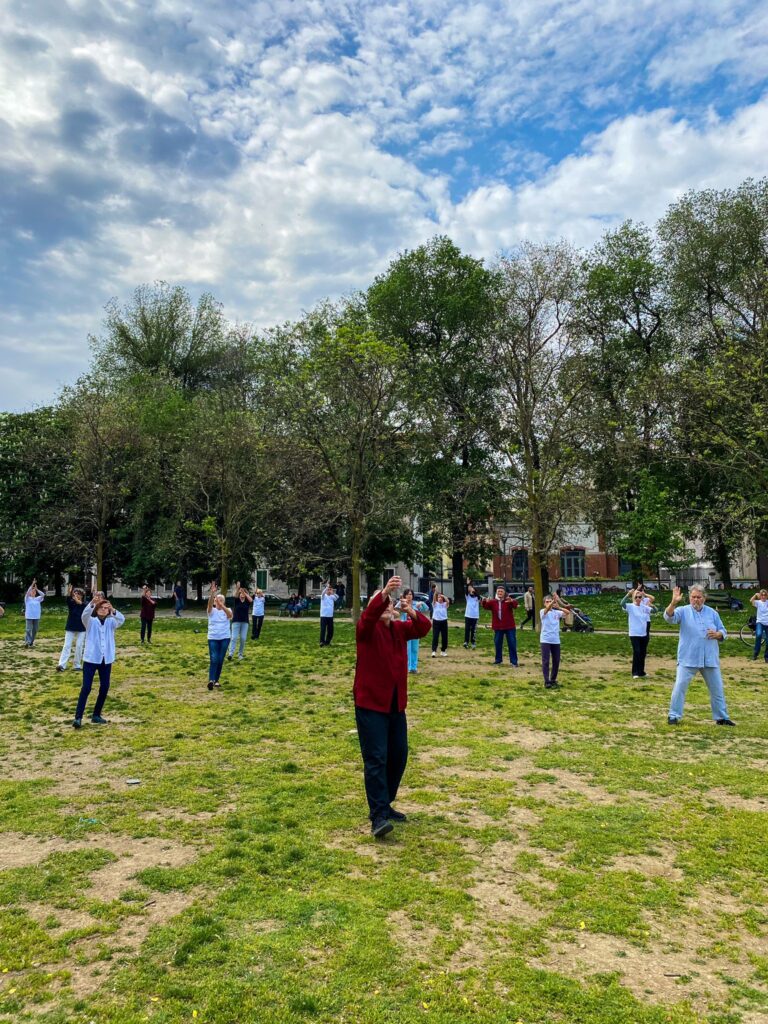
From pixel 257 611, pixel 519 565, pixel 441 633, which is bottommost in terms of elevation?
pixel 441 633

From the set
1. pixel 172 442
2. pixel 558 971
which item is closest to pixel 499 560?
pixel 172 442

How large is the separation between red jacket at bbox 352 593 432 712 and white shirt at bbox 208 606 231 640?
7608 mm

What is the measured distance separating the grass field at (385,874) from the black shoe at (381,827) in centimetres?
11

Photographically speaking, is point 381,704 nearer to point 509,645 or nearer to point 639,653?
point 639,653

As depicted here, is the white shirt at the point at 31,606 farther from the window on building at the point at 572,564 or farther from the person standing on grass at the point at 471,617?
the window on building at the point at 572,564

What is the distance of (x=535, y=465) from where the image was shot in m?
27.9

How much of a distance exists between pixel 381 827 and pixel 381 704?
1.01 metres

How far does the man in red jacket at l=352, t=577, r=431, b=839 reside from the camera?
→ 608 centimetres

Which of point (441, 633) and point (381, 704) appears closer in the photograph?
point (381, 704)

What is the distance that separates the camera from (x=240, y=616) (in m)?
18.0

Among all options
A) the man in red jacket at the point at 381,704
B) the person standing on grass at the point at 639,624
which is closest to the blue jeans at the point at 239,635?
the person standing on grass at the point at 639,624

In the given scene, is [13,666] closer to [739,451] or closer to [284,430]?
[284,430]

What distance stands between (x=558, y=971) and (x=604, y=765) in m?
4.48

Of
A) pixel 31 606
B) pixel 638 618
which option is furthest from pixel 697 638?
pixel 31 606
